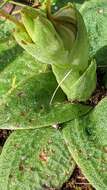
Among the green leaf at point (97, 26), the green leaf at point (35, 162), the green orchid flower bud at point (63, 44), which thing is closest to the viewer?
the green orchid flower bud at point (63, 44)

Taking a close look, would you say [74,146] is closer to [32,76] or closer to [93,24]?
[32,76]

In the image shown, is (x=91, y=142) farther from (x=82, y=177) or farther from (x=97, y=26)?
(x=97, y=26)

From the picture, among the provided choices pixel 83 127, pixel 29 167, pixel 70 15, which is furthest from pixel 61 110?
pixel 70 15

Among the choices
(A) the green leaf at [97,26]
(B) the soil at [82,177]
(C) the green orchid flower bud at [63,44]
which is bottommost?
(B) the soil at [82,177]

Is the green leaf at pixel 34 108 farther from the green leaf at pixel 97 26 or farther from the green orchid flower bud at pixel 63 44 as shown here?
the green leaf at pixel 97 26

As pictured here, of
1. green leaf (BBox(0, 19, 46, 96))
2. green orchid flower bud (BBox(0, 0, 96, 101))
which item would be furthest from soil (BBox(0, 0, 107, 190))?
green leaf (BBox(0, 19, 46, 96))

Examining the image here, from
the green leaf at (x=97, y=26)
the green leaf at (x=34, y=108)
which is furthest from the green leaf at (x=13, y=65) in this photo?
the green leaf at (x=97, y=26)
